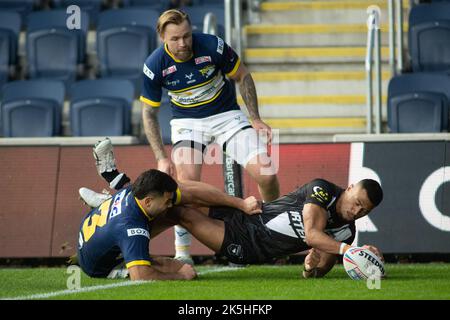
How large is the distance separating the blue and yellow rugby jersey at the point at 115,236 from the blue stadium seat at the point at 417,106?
14.8 ft

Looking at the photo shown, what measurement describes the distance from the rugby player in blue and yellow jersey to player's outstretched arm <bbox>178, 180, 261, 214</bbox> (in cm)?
46

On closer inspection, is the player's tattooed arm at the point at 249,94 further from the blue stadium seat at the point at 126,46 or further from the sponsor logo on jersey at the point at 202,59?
the blue stadium seat at the point at 126,46

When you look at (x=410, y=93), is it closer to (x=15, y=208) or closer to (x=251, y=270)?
(x=251, y=270)

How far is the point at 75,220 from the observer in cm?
1096

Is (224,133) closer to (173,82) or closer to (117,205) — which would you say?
(173,82)

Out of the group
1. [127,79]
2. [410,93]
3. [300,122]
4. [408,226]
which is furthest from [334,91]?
[408,226]

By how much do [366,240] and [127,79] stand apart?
4342 mm

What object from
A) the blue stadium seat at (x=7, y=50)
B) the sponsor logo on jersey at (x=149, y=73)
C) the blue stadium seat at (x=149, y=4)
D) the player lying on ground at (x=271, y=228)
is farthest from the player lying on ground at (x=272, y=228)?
the blue stadium seat at (x=149, y=4)

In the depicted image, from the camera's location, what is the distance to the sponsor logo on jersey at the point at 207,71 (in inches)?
367

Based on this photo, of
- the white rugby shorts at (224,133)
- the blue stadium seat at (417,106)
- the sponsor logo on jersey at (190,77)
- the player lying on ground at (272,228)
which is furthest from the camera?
the blue stadium seat at (417,106)

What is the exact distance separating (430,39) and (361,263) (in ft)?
19.5

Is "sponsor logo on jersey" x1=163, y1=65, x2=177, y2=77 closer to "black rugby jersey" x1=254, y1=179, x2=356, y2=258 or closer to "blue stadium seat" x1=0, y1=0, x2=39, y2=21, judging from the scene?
"black rugby jersey" x1=254, y1=179, x2=356, y2=258

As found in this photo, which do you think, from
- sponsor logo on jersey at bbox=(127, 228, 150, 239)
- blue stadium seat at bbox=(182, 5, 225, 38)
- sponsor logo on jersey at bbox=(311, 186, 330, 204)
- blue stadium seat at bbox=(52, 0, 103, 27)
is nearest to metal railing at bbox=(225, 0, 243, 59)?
blue stadium seat at bbox=(182, 5, 225, 38)

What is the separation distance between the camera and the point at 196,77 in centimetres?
933
